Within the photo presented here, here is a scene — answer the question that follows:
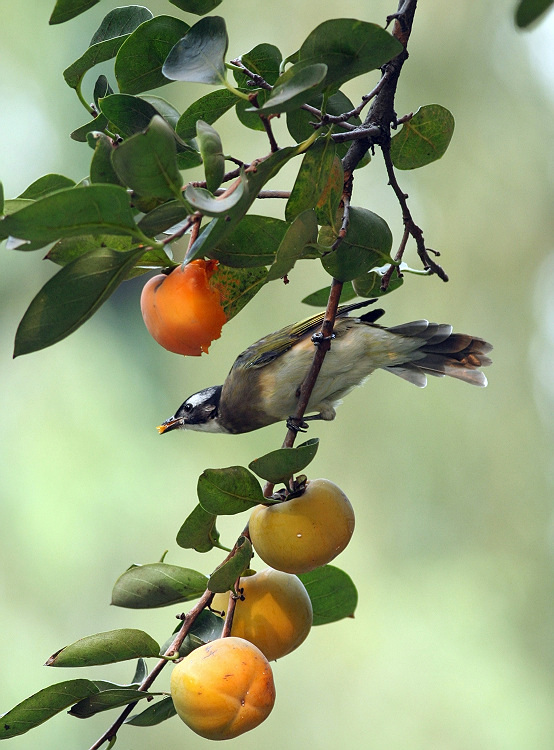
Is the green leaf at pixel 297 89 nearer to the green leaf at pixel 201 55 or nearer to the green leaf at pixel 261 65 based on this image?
the green leaf at pixel 201 55

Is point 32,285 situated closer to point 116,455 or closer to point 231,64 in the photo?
point 116,455

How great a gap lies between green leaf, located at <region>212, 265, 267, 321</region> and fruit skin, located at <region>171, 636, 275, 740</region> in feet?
1.40

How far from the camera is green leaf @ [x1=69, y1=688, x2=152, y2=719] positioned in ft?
2.61

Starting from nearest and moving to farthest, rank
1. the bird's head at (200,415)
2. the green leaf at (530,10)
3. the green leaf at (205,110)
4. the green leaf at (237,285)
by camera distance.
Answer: the green leaf at (530,10) < the green leaf at (205,110) < the green leaf at (237,285) < the bird's head at (200,415)

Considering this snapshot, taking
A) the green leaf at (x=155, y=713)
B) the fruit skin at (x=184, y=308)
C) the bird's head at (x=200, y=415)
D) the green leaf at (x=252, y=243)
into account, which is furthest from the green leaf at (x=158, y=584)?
the bird's head at (x=200, y=415)

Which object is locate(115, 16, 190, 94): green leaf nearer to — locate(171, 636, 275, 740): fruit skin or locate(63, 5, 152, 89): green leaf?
locate(63, 5, 152, 89): green leaf

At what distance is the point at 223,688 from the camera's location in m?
0.76

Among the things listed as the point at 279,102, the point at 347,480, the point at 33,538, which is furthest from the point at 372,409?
the point at 279,102

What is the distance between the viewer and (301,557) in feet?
2.75

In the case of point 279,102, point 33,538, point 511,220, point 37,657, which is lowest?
point 37,657

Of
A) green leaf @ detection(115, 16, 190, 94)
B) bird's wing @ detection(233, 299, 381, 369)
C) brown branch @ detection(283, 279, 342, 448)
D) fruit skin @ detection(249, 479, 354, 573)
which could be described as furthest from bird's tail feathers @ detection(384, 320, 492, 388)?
green leaf @ detection(115, 16, 190, 94)

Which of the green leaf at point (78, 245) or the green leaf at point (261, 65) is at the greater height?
the green leaf at point (261, 65)

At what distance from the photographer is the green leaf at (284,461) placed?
2.56ft

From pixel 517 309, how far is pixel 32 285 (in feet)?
8.60
